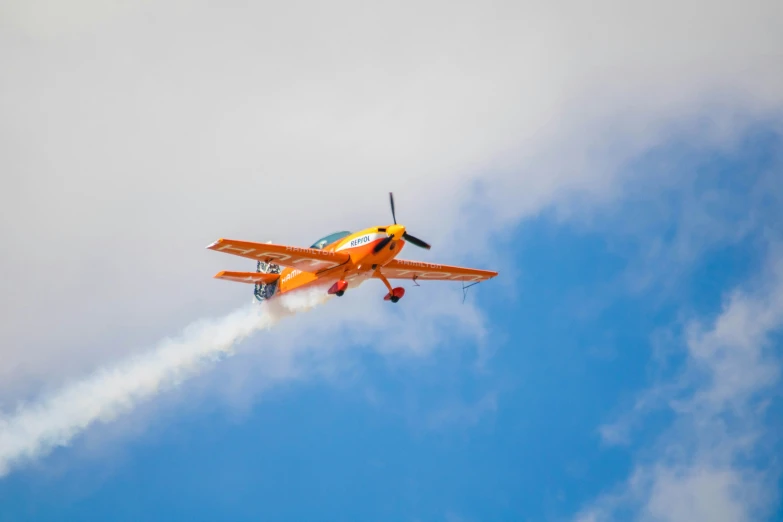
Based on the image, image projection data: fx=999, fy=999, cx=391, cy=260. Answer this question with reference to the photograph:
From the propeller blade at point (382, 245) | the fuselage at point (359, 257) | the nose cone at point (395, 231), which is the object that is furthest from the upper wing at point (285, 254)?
the nose cone at point (395, 231)

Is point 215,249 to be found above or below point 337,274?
below

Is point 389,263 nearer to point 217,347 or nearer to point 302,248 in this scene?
point 302,248

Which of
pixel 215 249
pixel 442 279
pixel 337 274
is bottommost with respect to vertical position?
pixel 215 249

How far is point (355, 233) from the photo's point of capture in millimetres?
46375

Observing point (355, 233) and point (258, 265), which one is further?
point (258, 265)

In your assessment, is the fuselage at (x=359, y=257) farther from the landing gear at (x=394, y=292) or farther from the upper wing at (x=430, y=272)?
the upper wing at (x=430, y=272)

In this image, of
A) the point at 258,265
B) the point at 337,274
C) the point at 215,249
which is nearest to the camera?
the point at 215,249

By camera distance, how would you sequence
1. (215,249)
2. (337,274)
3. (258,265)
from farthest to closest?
(258,265) → (337,274) → (215,249)

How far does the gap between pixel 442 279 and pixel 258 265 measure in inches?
391

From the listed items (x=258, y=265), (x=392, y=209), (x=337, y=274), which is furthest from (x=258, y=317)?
(x=392, y=209)

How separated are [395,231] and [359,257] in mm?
2388

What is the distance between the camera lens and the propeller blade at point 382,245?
4497 centimetres

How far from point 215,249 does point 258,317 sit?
9.14 m

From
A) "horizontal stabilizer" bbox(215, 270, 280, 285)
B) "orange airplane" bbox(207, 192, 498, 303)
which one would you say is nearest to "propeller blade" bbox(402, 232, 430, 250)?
"orange airplane" bbox(207, 192, 498, 303)
